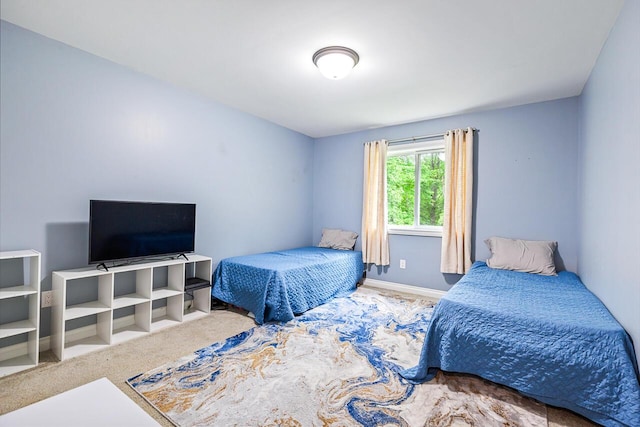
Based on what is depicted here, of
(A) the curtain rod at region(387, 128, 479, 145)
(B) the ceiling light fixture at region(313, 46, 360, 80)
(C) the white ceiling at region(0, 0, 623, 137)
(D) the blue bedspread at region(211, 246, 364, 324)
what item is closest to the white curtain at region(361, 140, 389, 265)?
(A) the curtain rod at region(387, 128, 479, 145)

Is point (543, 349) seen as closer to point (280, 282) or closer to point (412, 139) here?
point (280, 282)

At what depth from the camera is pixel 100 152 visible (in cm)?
259

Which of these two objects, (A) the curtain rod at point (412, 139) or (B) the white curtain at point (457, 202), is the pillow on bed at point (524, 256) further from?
(A) the curtain rod at point (412, 139)

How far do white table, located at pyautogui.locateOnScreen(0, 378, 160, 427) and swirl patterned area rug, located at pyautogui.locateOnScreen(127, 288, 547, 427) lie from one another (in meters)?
0.88

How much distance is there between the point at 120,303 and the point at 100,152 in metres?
1.30

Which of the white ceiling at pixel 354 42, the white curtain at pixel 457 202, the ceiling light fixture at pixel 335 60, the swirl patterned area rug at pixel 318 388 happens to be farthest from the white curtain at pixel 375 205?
the ceiling light fixture at pixel 335 60

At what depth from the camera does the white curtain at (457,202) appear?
3621 millimetres

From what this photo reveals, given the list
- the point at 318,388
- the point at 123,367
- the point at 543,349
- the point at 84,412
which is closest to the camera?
the point at 84,412

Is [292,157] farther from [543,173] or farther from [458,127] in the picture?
[543,173]

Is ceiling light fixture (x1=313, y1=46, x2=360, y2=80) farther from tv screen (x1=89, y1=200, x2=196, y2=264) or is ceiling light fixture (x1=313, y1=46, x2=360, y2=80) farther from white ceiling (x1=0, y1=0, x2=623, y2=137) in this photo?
tv screen (x1=89, y1=200, x2=196, y2=264)

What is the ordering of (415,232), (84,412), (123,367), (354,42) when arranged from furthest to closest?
(415,232) → (354,42) → (123,367) → (84,412)

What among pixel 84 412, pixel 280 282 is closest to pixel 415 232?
pixel 280 282

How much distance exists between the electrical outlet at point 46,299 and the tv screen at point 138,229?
38cm

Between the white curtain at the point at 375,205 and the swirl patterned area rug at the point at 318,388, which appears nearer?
the swirl patterned area rug at the point at 318,388
